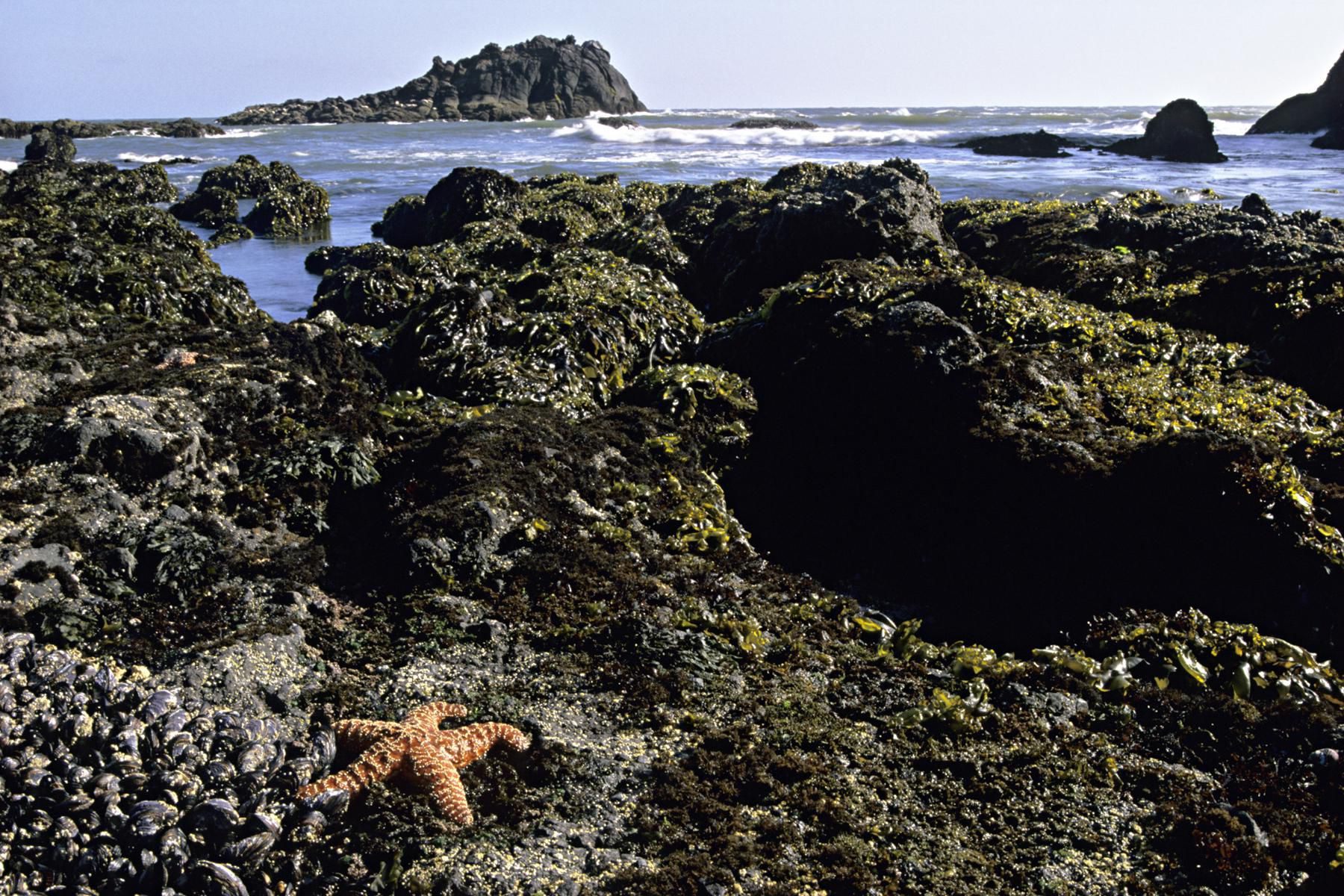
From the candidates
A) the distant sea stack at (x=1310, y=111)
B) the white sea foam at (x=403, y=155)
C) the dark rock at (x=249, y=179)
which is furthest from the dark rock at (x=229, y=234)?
the distant sea stack at (x=1310, y=111)

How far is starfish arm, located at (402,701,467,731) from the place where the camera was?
139 inches

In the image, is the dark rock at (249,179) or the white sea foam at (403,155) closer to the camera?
the dark rock at (249,179)

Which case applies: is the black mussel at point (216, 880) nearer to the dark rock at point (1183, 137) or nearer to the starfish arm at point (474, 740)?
the starfish arm at point (474, 740)

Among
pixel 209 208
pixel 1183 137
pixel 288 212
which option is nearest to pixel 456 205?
pixel 288 212

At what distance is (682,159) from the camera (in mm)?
38062

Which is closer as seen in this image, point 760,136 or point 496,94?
point 760,136

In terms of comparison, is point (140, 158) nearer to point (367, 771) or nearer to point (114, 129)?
point (114, 129)

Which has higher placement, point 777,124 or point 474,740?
point 777,124

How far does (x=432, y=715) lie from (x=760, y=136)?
51.9 meters

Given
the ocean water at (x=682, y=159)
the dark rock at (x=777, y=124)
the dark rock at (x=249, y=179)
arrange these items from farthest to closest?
the dark rock at (x=777, y=124) → the dark rock at (x=249, y=179) → the ocean water at (x=682, y=159)

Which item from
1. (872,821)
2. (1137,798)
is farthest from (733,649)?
(1137,798)

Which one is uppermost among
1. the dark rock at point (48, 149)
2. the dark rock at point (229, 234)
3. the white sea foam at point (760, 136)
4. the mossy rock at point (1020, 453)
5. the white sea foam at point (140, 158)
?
the white sea foam at point (760, 136)

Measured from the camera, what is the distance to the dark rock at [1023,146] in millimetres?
39781

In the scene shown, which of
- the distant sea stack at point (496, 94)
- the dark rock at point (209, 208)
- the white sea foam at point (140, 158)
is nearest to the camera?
the dark rock at point (209, 208)
